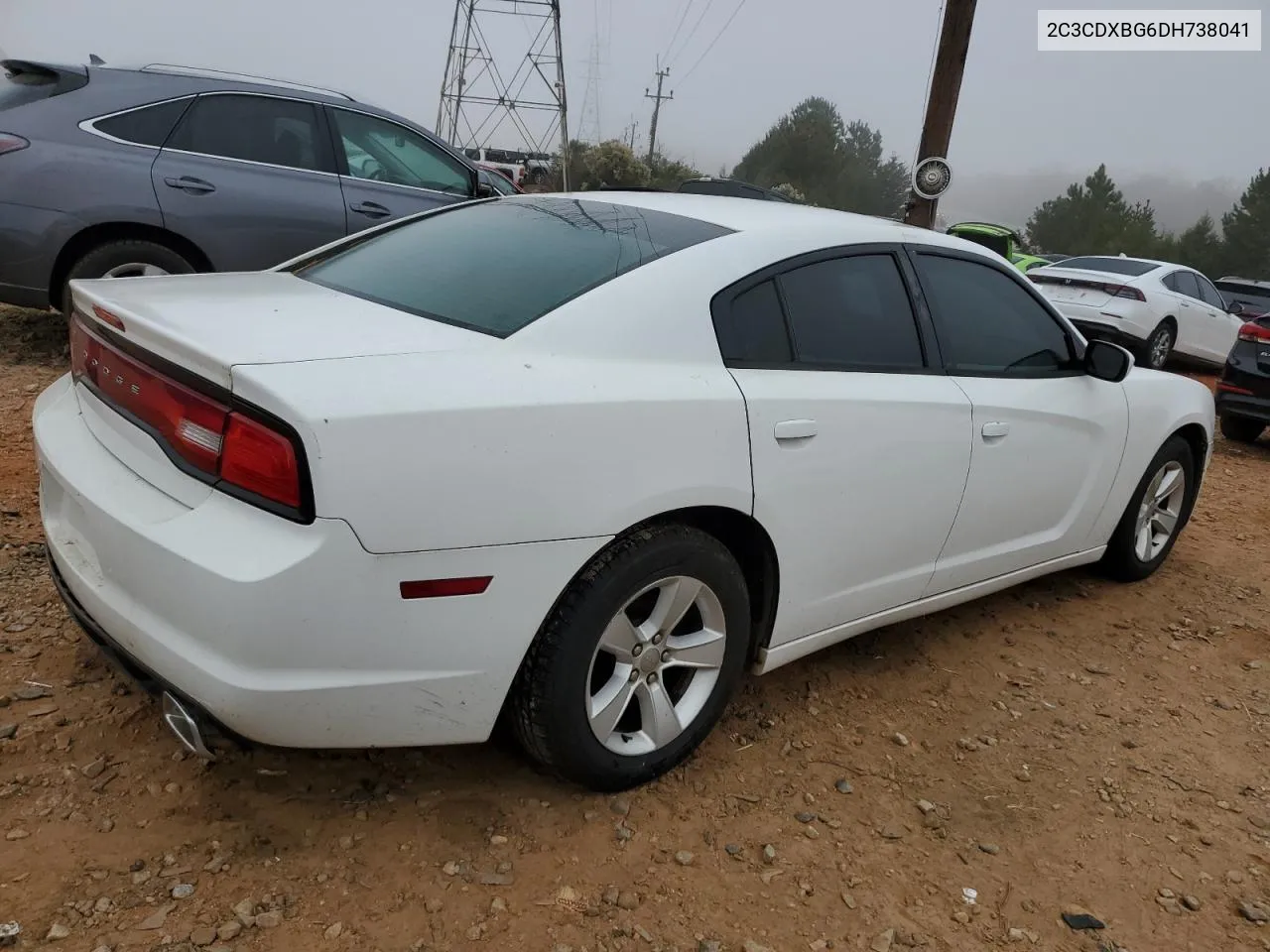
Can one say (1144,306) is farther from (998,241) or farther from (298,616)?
(298,616)

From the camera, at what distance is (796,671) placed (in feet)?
10.4

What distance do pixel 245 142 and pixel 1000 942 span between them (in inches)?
212

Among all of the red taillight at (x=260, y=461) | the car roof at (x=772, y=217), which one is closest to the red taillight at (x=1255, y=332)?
the car roof at (x=772, y=217)

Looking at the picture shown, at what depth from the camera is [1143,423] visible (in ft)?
12.5

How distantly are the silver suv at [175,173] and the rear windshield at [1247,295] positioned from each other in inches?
571

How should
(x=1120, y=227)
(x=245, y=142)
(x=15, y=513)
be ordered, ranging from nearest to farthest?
(x=15, y=513), (x=245, y=142), (x=1120, y=227)

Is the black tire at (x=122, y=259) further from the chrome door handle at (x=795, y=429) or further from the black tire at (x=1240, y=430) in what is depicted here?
the black tire at (x=1240, y=430)

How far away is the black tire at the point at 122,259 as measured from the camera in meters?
5.03

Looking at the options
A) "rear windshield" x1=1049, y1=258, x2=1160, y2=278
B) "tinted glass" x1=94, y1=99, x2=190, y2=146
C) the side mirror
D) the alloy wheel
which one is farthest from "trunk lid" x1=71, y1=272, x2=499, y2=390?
"rear windshield" x1=1049, y1=258, x2=1160, y2=278

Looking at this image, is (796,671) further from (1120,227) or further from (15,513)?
(1120,227)

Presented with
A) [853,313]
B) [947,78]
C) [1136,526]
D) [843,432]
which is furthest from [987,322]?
[947,78]

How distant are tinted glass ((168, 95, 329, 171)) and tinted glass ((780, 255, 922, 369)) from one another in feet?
13.1

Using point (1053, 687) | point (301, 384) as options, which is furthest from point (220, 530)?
point (1053, 687)

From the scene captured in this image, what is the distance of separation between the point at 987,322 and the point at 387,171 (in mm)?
4080
